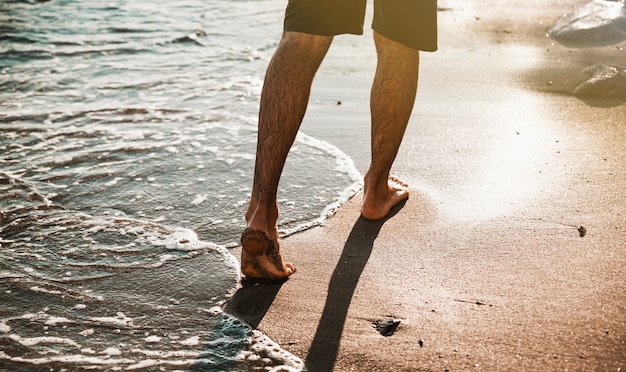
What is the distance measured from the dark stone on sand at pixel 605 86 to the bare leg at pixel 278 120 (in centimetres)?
247

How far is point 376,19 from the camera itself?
9.45 ft

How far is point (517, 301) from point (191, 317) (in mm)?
1026

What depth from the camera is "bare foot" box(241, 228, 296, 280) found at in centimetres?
255

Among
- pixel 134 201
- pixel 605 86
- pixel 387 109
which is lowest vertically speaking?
pixel 134 201

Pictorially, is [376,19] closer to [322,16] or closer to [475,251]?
[322,16]

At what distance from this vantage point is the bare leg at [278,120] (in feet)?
8.50

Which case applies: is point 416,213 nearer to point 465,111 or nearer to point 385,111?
point 385,111

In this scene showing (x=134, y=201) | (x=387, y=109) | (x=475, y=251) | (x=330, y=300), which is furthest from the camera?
(x=134, y=201)

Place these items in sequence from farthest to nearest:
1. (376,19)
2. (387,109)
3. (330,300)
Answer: (387,109)
(376,19)
(330,300)

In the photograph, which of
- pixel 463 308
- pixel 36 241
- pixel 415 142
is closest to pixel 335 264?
pixel 463 308

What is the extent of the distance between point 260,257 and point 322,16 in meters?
0.84

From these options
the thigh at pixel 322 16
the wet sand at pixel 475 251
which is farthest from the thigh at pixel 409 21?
the wet sand at pixel 475 251

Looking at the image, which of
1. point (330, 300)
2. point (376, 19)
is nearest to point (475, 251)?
point (330, 300)

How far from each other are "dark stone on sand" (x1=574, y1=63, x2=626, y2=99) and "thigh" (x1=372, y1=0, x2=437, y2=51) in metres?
2.06
